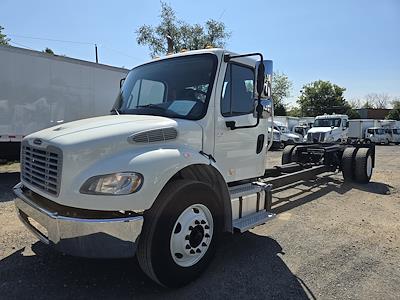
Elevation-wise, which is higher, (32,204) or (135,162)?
(135,162)

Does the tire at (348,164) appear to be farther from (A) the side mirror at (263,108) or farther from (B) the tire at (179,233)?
(B) the tire at (179,233)

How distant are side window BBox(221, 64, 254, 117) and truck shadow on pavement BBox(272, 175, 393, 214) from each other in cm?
289

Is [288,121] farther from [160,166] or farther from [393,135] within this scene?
[160,166]

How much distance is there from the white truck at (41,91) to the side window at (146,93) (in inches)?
259

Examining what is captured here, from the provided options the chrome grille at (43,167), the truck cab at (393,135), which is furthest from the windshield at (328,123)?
the chrome grille at (43,167)

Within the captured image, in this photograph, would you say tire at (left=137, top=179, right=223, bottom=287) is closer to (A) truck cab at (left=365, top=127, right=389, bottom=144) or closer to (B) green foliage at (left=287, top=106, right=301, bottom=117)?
(A) truck cab at (left=365, top=127, right=389, bottom=144)

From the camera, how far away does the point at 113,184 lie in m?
3.07

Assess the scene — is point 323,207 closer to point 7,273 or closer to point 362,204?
point 362,204

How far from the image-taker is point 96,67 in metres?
11.6

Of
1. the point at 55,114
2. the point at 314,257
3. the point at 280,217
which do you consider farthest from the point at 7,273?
the point at 55,114

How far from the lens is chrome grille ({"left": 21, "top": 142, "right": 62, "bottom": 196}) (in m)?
3.13

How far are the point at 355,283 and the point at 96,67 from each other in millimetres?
10140

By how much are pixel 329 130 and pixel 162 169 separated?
2366cm

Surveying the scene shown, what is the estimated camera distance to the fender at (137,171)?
303 centimetres
